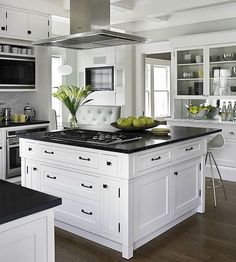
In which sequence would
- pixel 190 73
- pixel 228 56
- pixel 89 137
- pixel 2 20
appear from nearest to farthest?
pixel 89 137 < pixel 2 20 < pixel 228 56 < pixel 190 73

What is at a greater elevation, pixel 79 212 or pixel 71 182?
pixel 71 182

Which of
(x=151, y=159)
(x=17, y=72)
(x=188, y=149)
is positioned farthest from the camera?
(x=17, y=72)

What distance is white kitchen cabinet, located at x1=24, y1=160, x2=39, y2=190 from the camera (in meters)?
3.46

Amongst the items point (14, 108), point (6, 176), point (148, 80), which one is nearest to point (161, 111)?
point (148, 80)

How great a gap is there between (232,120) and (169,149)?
2538mm

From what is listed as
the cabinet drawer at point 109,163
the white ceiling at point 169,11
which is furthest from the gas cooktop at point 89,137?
the white ceiling at point 169,11

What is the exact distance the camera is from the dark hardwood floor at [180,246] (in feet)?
9.23

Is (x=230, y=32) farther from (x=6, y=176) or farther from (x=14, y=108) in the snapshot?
(x=6, y=176)

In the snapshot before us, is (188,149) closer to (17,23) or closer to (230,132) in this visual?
(230,132)

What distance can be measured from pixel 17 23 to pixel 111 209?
3.22 meters

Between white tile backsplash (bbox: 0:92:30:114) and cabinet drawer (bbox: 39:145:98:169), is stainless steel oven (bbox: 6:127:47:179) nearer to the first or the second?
white tile backsplash (bbox: 0:92:30:114)

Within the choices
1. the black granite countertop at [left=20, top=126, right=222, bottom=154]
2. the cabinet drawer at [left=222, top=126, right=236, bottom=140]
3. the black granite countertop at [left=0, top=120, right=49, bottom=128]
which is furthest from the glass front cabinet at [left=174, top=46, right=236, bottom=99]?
the black granite countertop at [left=0, top=120, right=49, bottom=128]

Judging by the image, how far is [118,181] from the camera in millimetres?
2764

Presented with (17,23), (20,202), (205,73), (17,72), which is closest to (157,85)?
(205,73)
